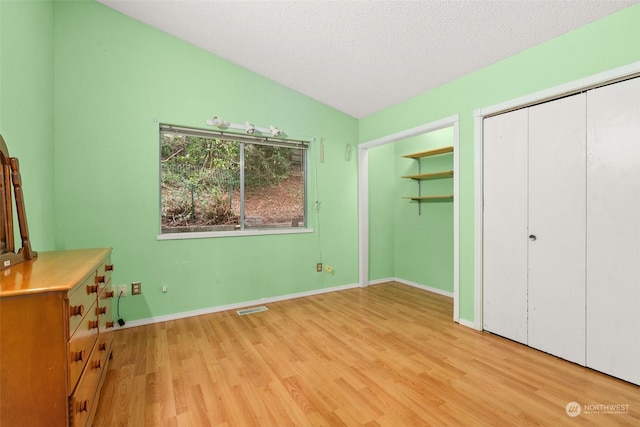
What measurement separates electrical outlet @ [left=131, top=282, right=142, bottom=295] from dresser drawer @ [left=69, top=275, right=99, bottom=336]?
4.65 feet

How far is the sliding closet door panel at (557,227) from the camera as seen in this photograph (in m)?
2.15

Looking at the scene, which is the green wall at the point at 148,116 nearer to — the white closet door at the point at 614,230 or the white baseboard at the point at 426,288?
the white baseboard at the point at 426,288

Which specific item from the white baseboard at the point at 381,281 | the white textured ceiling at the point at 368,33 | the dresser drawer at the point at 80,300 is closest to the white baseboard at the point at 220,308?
the white baseboard at the point at 381,281

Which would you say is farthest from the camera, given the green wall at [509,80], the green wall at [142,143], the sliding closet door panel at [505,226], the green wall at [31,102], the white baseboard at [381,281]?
the white baseboard at [381,281]

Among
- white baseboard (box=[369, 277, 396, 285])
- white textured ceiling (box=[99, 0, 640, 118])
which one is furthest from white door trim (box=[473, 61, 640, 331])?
white baseboard (box=[369, 277, 396, 285])

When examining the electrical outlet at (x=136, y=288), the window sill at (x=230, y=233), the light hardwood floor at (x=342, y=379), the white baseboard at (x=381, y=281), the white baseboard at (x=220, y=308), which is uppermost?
the window sill at (x=230, y=233)

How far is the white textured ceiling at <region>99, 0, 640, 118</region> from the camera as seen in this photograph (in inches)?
83.5

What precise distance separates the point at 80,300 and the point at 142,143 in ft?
6.86

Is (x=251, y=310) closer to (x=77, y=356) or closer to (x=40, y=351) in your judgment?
(x=77, y=356)

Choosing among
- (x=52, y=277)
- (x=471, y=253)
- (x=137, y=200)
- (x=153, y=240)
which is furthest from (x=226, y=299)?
(x=471, y=253)

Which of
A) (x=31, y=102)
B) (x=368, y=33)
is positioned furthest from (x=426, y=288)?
(x=31, y=102)

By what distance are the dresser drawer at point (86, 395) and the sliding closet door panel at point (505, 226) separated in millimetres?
2981

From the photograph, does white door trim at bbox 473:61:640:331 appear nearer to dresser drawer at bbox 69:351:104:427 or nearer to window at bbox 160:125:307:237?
window at bbox 160:125:307:237

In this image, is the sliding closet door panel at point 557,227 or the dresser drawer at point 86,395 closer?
the dresser drawer at point 86,395
